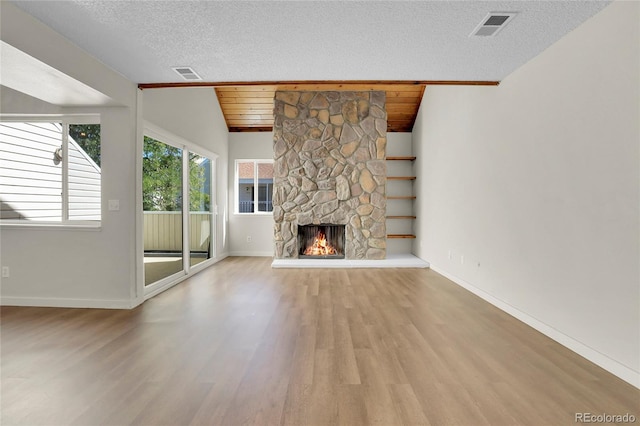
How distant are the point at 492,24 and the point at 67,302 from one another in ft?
15.7

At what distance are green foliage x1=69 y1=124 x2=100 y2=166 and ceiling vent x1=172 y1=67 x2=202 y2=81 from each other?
46.6 inches

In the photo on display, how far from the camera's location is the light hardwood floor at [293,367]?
5.86 feet

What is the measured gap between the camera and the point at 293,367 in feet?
7.46

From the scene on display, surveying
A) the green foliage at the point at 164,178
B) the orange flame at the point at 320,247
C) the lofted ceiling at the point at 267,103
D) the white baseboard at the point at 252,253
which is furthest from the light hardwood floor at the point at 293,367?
the lofted ceiling at the point at 267,103

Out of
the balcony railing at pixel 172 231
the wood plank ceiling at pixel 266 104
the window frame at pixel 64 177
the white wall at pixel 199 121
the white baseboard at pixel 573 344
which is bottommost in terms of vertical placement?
the white baseboard at pixel 573 344

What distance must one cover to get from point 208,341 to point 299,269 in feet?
10.3

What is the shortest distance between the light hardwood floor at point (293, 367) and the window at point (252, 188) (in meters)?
3.82

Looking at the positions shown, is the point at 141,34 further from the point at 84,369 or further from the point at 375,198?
the point at 375,198

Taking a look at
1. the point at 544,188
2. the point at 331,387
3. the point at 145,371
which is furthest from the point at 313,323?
the point at 544,188

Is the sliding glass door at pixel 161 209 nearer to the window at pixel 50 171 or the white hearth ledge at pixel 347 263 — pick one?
the window at pixel 50 171

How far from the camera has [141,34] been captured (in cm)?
267

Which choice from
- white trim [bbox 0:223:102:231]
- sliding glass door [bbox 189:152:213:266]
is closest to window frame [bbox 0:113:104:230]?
white trim [bbox 0:223:102:231]

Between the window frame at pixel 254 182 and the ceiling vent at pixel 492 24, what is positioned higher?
the ceiling vent at pixel 492 24

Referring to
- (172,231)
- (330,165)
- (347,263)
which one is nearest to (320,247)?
(347,263)
